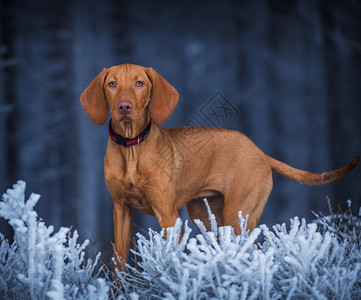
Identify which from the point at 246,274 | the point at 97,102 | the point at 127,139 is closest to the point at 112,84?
the point at 97,102

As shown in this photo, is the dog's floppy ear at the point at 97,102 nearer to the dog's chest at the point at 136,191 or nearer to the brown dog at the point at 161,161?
the brown dog at the point at 161,161

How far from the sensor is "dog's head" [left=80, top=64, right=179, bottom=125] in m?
1.60

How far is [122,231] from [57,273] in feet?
2.75

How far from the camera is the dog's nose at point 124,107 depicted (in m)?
1.48

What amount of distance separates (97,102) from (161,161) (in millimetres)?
355

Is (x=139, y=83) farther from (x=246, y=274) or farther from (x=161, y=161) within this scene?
(x=246, y=274)

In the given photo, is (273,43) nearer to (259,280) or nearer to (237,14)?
(237,14)

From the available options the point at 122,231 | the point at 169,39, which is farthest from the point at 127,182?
the point at 169,39

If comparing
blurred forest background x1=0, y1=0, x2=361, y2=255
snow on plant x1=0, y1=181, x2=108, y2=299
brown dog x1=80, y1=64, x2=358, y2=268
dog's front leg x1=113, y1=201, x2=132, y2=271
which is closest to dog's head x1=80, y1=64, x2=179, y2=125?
brown dog x1=80, y1=64, x2=358, y2=268

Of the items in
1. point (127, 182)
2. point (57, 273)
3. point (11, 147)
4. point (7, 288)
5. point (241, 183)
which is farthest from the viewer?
point (11, 147)

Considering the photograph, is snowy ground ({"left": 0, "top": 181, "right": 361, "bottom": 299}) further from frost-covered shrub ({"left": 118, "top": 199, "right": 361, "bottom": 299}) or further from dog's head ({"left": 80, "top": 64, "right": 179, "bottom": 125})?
dog's head ({"left": 80, "top": 64, "right": 179, "bottom": 125})

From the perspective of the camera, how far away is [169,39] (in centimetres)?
262

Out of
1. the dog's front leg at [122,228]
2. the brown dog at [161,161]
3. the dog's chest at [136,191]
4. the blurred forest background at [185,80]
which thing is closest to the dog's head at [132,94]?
the brown dog at [161,161]

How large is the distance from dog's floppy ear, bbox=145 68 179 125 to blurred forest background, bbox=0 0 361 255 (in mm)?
811
